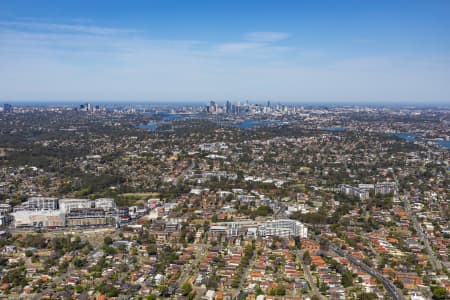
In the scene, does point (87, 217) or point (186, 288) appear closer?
point (186, 288)

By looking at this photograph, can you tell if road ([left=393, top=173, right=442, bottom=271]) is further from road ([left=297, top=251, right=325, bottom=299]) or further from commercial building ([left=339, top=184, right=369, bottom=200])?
road ([left=297, top=251, right=325, bottom=299])

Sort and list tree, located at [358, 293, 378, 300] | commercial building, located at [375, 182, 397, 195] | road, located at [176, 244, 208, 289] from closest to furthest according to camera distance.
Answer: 1. tree, located at [358, 293, 378, 300]
2. road, located at [176, 244, 208, 289]
3. commercial building, located at [375, 182, 397, 195]

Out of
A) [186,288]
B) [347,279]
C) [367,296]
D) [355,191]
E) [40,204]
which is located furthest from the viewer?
[355,191]

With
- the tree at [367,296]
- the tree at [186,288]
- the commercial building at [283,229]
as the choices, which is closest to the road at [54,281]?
the tree at [186,288]

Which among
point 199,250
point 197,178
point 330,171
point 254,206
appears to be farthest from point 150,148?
point 199,250

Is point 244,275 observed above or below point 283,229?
below

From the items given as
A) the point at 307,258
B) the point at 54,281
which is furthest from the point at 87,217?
the point at 307,258

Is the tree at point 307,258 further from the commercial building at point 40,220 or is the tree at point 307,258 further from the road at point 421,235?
the commercial building at point 40,220

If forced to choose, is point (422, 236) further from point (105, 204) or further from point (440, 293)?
point (105, 204)

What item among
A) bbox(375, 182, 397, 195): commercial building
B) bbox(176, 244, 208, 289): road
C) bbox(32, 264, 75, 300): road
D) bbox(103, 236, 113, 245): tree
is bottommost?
bbox(32, 264, 75, 300): road

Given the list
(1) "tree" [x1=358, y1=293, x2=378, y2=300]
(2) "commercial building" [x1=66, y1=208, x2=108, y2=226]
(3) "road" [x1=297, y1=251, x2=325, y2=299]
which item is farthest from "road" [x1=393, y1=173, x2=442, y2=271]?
(2) "commercial building" [x1=66, y1=208, x2=108, y2=226]

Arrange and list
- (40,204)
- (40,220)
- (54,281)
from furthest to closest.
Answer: (40,204) < (40,220) < (54,281)
